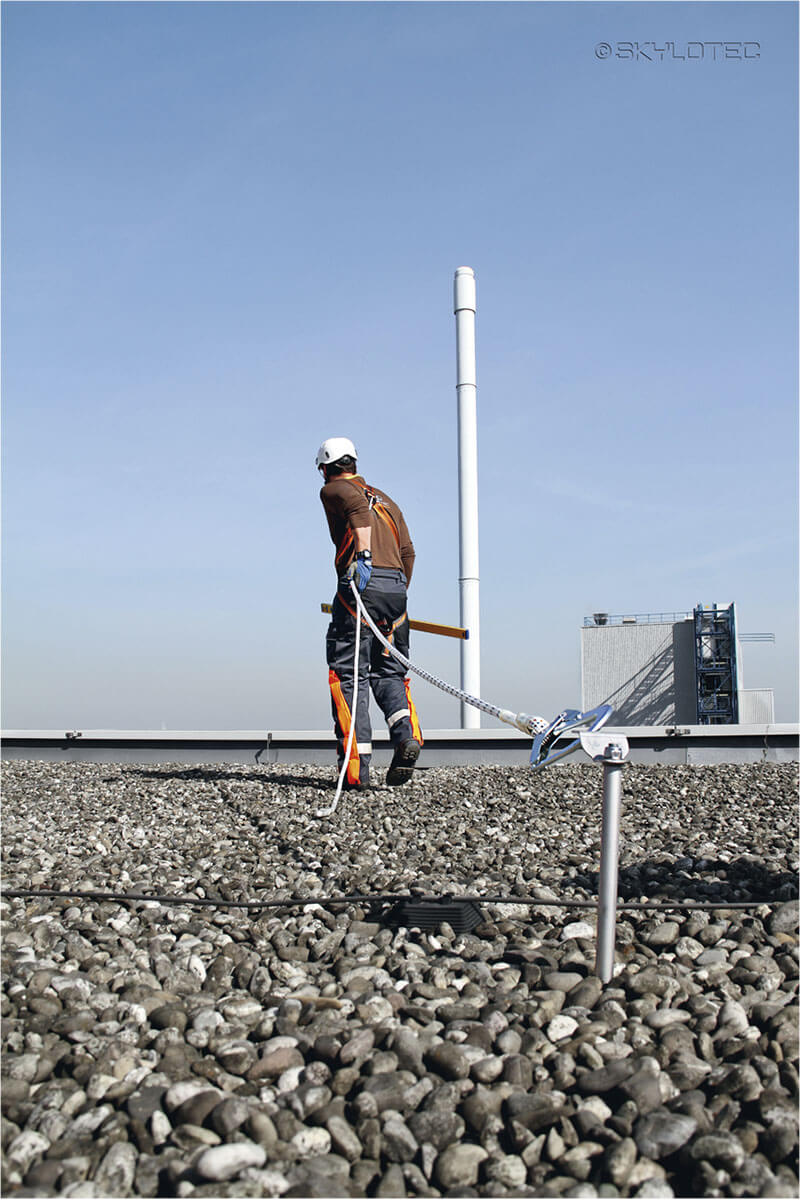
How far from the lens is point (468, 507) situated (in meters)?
14.1

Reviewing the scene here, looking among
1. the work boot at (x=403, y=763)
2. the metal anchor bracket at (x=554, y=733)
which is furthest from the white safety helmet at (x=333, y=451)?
the metal anchor bracket at (x=554, y=733)

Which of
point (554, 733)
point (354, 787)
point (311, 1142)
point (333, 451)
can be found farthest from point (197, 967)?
point (333, 451)

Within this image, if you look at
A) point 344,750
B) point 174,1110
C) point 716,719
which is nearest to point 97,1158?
point 174,1110

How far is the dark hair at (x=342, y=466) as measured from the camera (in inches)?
292

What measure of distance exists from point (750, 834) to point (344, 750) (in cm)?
306

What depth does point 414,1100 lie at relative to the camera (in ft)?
6.89

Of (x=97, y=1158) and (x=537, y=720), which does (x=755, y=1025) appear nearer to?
(x=537, y=720)

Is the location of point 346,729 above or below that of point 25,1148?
above

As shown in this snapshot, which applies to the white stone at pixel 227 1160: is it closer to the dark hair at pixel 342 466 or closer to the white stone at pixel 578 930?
the white stone at pixel 578 930

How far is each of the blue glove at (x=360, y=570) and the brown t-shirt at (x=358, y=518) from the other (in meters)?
0.09

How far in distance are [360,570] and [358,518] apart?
401mm

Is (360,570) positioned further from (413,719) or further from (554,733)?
(554,733)

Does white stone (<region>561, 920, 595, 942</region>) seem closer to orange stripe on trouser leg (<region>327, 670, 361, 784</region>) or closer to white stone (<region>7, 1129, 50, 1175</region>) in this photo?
white stone (<region>7, 1129, 50, 1175</region>)

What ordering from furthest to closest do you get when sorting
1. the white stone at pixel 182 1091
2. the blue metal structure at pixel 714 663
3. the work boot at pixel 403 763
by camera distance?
the blue metal structure at pixel 714 663 < the work boot at pixel 403 763 < the white stone at pixel 182 1091
